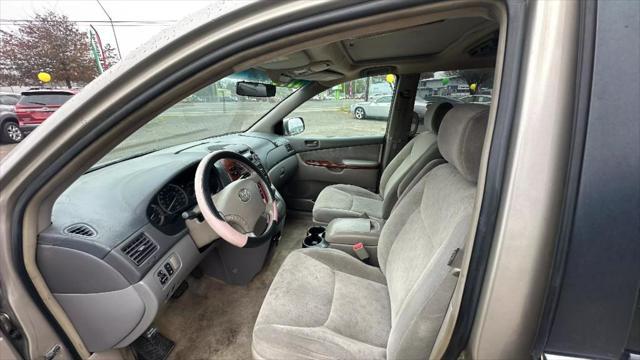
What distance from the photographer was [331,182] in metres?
2.84

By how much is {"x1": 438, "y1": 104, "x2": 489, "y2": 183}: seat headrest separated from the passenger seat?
0.66 metres

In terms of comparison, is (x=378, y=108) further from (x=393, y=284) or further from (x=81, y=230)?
(x=81, y=230)

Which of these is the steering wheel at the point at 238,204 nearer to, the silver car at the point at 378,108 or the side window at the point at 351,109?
the side window at the point at 351,109

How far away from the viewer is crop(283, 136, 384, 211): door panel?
282cm

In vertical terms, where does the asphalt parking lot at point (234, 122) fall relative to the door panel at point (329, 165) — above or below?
above

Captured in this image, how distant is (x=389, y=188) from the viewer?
192 centimetres

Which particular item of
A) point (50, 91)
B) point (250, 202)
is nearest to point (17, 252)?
point (250, 202)

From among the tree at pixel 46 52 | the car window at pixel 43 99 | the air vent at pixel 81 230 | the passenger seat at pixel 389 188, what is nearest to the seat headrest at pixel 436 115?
the passenger seat at pixel 389 188

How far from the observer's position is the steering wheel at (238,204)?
1181mm

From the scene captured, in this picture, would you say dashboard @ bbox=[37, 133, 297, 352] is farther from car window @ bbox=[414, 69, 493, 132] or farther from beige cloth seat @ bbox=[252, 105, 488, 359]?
car window @ bbox=[414, 69, 493, 132]

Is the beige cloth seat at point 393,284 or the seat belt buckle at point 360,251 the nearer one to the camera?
the beige cloth seat at point 393,284

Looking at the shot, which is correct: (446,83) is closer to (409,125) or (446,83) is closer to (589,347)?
(409,125)

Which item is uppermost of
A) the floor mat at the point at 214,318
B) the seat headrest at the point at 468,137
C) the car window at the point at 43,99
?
the car window at the point at 43,99

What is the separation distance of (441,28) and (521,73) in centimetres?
109
